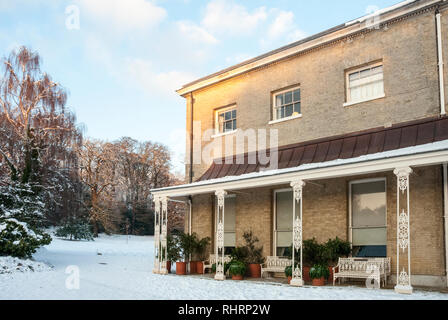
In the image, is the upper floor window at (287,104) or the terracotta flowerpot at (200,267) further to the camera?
the terracotta flowerpot at (200,267)

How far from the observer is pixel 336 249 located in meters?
12.8

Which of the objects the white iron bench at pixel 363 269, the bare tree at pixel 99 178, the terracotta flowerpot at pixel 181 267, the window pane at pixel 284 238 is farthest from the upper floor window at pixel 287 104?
the bare tree at pixel 99 178

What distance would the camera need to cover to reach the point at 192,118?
63.5 feet

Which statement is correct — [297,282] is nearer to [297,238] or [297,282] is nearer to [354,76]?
[297,238]

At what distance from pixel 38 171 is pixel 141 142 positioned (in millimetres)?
29266

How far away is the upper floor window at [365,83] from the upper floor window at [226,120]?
505 centimetres

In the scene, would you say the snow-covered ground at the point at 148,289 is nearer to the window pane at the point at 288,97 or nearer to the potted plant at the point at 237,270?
the potted plant at the point at 237,270

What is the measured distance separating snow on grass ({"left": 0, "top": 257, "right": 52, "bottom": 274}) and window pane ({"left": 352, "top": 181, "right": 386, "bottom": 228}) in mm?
11007

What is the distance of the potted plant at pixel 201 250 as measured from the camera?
16.5 meters

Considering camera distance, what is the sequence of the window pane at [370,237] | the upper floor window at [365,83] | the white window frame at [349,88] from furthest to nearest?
the upper floor window at [365,83] → the white window frame at [349,88] → the window pane at [370,237]

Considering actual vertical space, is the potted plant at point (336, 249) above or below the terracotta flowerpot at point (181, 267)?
above

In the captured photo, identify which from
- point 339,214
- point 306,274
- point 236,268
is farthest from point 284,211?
point 306,274

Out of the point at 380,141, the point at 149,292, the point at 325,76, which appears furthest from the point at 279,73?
the point at 149,292

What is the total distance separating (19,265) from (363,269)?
37.5 feet
